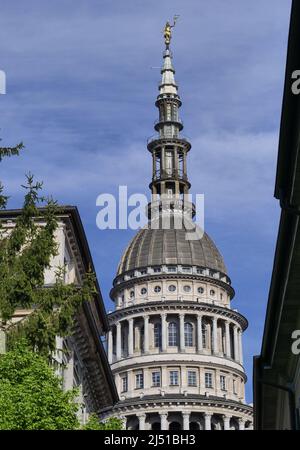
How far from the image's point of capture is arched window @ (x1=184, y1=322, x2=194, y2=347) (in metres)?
132

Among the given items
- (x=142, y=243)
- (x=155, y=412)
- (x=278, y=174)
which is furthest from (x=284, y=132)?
(x=142, y=243)

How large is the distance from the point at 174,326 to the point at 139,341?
450 cm

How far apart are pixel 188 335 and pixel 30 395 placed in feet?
346

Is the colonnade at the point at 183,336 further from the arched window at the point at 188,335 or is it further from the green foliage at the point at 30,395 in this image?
the green foliage at the point at 30,395

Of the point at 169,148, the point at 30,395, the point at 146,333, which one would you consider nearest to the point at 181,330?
the point at 146,333

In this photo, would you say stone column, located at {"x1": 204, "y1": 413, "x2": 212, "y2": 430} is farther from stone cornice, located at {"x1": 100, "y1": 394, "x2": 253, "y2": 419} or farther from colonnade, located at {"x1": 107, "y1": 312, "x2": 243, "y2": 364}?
colonnade, located at {"x1": 107, "y1": 312, "x2": 243, "y2": 364}

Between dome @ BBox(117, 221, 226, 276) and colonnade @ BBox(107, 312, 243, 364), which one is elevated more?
dome @ BBox(117, 221, 226, 276)

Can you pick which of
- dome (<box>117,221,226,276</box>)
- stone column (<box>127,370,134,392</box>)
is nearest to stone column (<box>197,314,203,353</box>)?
dome (<box>117,221,226,276</box>)

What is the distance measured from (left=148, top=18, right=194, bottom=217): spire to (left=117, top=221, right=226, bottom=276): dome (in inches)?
225

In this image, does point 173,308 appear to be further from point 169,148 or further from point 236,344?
point 169,148

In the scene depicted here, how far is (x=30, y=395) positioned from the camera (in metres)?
27.7

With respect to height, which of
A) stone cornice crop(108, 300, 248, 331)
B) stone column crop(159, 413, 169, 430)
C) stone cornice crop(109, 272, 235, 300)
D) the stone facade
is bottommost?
the stone facade

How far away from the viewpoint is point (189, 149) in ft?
499

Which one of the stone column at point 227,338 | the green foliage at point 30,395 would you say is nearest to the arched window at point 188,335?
the stone column at point 227,338
